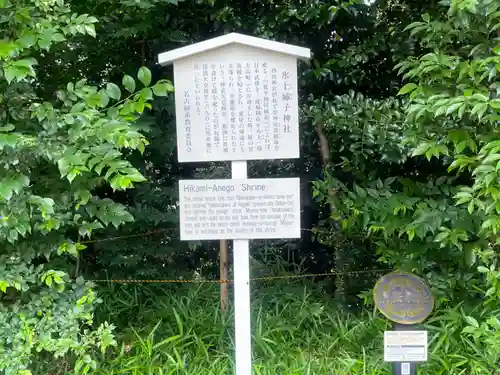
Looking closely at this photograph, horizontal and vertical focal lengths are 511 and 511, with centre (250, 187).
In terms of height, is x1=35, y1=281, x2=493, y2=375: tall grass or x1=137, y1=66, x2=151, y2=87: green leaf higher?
x1=137, y1=66, x2=151, y2=87: green leaf

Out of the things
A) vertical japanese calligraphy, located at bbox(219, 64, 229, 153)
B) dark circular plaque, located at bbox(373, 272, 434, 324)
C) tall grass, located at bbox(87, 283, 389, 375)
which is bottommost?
tall grass, located at bbox(87, 283, 389, 375)

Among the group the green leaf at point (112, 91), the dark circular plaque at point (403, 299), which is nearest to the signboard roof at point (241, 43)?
the green leaf at point (112, 91)

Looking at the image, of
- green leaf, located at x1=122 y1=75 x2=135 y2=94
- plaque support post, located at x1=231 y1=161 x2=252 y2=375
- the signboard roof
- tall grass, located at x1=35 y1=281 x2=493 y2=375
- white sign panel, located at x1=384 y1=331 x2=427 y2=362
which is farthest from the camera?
tall grass, located at x1=35 y1=281 x2=493 y2=375

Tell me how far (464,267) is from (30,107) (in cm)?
274

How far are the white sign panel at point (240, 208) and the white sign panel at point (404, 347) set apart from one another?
2.44ft

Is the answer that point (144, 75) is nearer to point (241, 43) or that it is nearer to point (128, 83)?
point (128, 83)

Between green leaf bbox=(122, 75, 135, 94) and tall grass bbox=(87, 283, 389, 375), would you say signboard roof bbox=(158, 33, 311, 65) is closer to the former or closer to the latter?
green leaf bbox=(122, 75, 135, 94)

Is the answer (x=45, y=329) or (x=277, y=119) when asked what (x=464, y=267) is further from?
(x=45, y=329)

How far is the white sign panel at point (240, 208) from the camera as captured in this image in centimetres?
290

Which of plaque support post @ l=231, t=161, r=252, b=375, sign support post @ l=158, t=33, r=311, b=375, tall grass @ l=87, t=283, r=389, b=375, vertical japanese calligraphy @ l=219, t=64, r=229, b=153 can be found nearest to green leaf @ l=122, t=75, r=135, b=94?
sign support post @ l=158, t=33, r=311, b=375

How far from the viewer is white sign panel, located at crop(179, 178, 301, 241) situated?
2898 mm

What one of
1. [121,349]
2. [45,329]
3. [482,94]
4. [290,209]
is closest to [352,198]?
[290,209]

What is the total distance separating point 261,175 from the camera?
4574mm

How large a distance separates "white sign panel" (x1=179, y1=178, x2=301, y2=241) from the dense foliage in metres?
0.39
